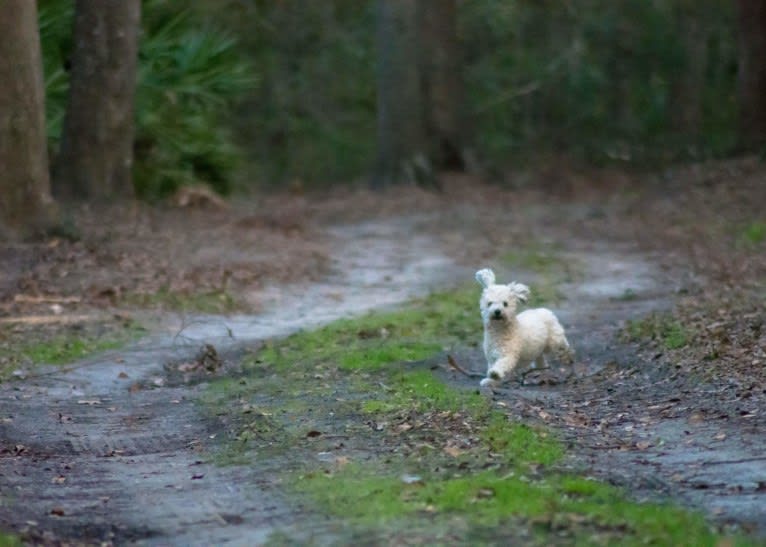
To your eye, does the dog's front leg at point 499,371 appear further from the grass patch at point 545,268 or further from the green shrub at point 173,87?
the green shrub at point 173,87

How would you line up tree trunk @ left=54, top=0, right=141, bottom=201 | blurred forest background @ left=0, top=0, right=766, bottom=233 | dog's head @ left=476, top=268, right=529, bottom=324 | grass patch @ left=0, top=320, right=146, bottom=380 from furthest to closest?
blurred forest background @ left=0, top=0, right=766, bottom=233
tree trunk @ left=54, top=0, right=141, bottom=201
grass patch @ left=0, top=320, right=146, bottom=380
dog's head @ left=476, top=268, right=529, bottom=324

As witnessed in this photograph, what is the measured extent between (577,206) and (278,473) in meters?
17.4

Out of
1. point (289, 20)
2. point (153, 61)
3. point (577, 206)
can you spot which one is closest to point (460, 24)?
point (289, 20)

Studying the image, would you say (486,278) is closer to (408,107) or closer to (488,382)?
(488,382)

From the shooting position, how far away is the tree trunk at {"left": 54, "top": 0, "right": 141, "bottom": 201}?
58.1 ft

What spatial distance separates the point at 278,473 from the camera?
747 cm

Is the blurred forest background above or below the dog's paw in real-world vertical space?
above

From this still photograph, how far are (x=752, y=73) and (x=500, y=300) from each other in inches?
655

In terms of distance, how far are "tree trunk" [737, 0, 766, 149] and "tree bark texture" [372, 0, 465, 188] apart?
18.4ft

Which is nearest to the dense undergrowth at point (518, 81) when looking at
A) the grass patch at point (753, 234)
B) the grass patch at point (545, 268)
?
the grass patch at point (753, 234)

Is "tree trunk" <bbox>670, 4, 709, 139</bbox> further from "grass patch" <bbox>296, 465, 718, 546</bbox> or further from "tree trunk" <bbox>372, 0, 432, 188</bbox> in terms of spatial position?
"grass patch" <bbox>296, 465, 718, 546</bbox>

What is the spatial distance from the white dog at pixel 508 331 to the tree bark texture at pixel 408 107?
16.5 metres

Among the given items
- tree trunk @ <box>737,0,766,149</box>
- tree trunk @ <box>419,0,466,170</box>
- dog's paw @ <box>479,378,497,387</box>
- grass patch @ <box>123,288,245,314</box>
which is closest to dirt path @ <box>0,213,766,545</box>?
dog's paw @ <box>479,378,497,387</box>


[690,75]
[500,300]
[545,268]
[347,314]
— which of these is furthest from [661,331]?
[690,75]
